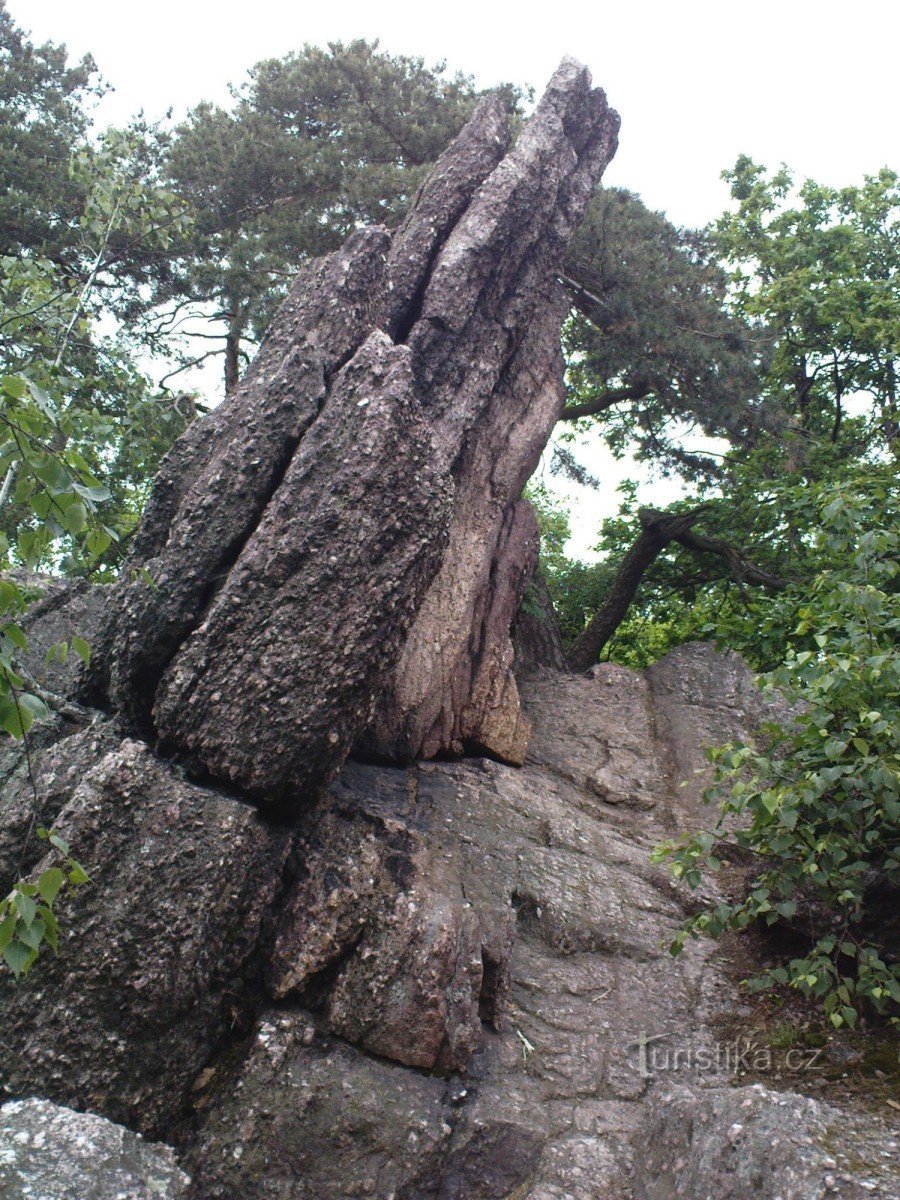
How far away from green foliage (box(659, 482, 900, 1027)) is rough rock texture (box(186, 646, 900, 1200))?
2.49 feet

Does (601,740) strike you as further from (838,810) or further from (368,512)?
(368,512)

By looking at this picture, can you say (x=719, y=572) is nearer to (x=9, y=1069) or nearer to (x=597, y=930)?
(x=597, y=930)

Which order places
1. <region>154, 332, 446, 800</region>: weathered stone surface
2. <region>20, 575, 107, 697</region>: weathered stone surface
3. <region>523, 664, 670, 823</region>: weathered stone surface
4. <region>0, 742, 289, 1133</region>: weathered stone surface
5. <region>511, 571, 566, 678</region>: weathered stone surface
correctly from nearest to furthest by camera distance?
<region>0, 742, 289, 1133</region>: weathered stone surface < <region>154, 332, 446, 800</region>: weathered stone surface < <region>20, 575, 107, 697</region>: weathered stone surface < <region>523, 664, 670, 823</region>: weathered stone surface < <region>511, 571, 566, 678</region>: weathered stone surface

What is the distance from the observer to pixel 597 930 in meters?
6.05

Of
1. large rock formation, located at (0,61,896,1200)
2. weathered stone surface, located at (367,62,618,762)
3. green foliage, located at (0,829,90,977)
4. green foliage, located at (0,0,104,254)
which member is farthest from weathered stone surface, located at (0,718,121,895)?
green foliage, located at (0,0,104,254)

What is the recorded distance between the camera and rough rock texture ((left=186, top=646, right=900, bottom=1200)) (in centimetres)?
394

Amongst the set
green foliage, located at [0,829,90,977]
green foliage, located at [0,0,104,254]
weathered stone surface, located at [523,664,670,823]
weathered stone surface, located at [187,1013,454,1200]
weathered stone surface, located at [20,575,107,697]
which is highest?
green foliage, located at [0,0,104,254]

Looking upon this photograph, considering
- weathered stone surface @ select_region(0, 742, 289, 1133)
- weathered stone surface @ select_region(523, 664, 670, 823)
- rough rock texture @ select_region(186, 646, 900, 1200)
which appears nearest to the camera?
rough rock texture @ select_region(186, 646, 900, 1200)

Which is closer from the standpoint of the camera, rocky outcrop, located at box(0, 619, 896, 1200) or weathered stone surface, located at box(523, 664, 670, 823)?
rocky outcrop, located at box(0, 619, 896, 1200)

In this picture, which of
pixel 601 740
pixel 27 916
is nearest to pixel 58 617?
pixel 601 740

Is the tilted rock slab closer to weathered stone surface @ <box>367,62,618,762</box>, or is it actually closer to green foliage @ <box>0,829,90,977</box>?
weathered stone surface @ <box>367,62,618,762</box>

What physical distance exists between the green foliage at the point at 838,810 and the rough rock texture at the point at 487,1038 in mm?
758

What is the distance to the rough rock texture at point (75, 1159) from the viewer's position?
3.41 m

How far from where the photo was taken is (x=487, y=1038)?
195 inches
